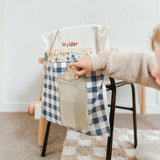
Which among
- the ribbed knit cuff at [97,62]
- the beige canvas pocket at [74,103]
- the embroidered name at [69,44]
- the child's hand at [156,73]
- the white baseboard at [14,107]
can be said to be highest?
the embroidered name at [69,44]

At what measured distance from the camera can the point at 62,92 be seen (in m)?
0.66

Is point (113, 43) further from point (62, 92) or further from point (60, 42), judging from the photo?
point (62, 92)

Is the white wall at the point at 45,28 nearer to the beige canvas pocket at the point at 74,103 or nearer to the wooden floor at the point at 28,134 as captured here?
the wooden floor at the point at 28,134

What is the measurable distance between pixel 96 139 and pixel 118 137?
0.15 metres

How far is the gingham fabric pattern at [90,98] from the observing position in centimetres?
61

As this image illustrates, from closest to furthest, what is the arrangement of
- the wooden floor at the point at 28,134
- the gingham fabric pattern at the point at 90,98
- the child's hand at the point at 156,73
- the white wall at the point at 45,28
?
the child's hand at the point at 156,73, the gingham fabric pattern at the point at 90,98, the wooden floor at the point at 28,134, the white wall at the point at 45,28

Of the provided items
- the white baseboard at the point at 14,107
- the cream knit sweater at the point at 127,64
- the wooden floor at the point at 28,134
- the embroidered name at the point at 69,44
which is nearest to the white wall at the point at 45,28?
the white baseboard at the point at 14,107

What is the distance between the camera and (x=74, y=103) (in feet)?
2.08

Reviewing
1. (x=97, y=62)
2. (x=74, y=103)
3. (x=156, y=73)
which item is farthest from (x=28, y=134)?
(x=156, y=73)

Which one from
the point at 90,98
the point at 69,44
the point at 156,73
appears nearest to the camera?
the point at 156,73

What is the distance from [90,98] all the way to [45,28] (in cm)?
Result: 120

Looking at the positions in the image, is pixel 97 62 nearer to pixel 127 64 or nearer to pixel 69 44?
pixel 127 64

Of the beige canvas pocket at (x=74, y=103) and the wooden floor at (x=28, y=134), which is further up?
the beige canvas pocket at (x=74, y=103)

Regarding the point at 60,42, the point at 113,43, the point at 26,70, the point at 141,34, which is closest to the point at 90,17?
the point at 113,43
